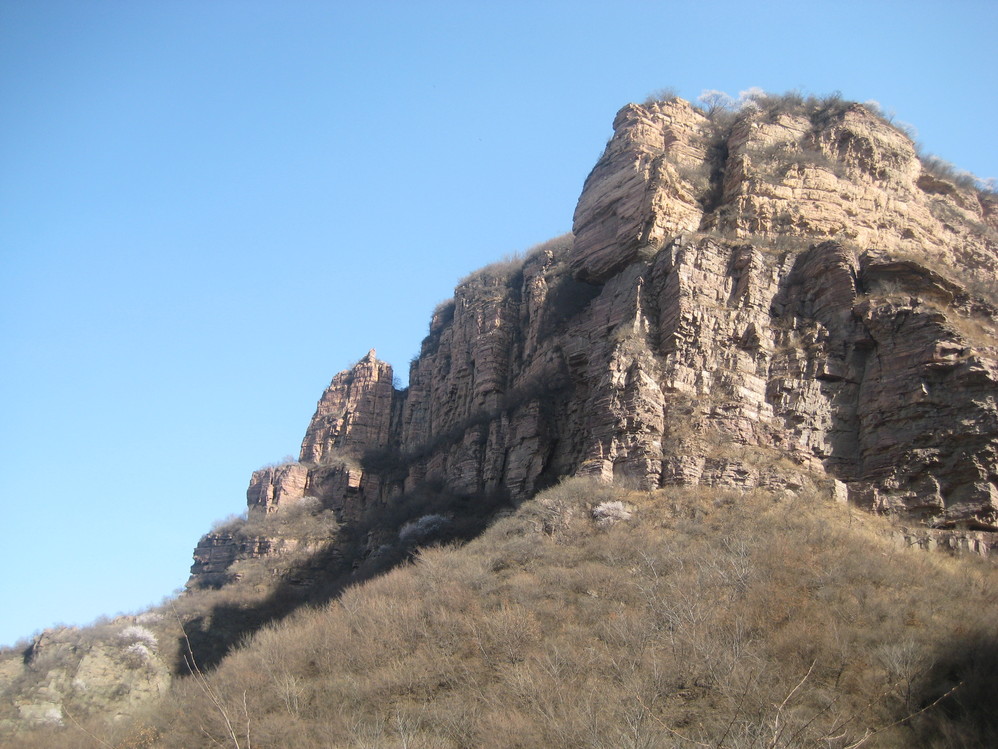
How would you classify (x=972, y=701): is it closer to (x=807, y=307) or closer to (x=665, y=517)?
(x=665, y=517)

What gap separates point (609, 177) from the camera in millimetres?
41500

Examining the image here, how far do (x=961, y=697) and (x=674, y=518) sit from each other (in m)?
10.7

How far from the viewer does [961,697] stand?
1788cm

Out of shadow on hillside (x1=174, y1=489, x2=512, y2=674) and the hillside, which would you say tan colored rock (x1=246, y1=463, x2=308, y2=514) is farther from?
shadow on hillside (x1=174, y1=489, x2=512, y2=674)

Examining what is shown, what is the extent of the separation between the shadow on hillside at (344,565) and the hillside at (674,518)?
0.19 metres

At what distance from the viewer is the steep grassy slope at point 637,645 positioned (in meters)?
18.4

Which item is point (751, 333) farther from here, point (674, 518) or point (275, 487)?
point (275, 487)

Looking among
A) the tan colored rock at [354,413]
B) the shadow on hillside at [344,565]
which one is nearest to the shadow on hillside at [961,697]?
the shadow on hillside at [344,565]

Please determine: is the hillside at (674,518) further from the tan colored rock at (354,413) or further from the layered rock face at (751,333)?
the tan colored rock at (354,413)

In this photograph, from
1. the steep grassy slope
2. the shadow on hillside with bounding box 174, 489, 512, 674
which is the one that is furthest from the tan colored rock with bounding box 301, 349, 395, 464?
the steep grassy slope

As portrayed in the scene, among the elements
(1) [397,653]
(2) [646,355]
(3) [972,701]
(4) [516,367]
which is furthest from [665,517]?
(4) [516,367]

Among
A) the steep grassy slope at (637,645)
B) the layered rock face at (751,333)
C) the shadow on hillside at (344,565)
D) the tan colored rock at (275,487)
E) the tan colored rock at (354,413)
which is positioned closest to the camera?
the steep grassy slope at (637,645)

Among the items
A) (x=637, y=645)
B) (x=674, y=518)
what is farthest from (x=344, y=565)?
(x=637, y=645)

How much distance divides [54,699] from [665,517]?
27.8 metres
